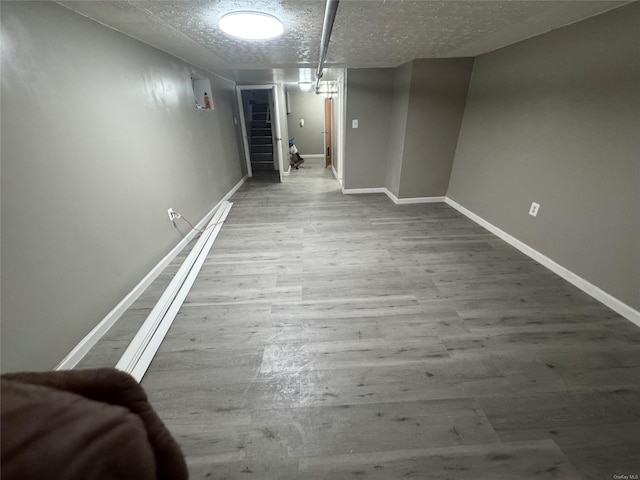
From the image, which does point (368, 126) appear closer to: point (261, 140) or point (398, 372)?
point (398, 372)

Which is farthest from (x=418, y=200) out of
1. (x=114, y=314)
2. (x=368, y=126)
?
(x=114, y=314)

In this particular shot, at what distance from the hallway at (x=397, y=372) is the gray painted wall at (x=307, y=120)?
694 centimetres

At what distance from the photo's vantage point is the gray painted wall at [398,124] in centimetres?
344

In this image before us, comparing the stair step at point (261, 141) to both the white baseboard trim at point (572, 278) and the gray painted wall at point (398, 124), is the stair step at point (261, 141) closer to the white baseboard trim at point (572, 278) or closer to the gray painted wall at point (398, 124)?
the gray painted wall at point (398, 124)

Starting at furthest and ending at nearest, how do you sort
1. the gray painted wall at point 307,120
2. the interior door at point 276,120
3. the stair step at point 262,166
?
the gray painted wall at point 307,120
the stair step at point 262,166
the interior door at point 276,120

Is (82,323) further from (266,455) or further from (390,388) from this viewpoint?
(390,388)

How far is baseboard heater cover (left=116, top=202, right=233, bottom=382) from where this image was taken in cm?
145

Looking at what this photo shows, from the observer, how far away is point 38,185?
4.37 feet

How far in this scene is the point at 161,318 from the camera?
1777mm

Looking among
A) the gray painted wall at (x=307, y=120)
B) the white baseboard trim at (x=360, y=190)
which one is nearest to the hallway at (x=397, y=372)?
the white baseboard trim at (x=360, y=190)

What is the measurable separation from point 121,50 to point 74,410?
101 inches

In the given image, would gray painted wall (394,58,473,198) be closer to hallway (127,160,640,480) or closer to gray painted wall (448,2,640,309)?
gray painted wall (448,2,640,309)

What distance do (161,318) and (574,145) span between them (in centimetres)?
339

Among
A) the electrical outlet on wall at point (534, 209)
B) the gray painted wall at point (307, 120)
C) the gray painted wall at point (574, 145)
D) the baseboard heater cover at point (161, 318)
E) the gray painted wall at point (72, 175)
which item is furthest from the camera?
the gray painted wall at point (307, 120)
